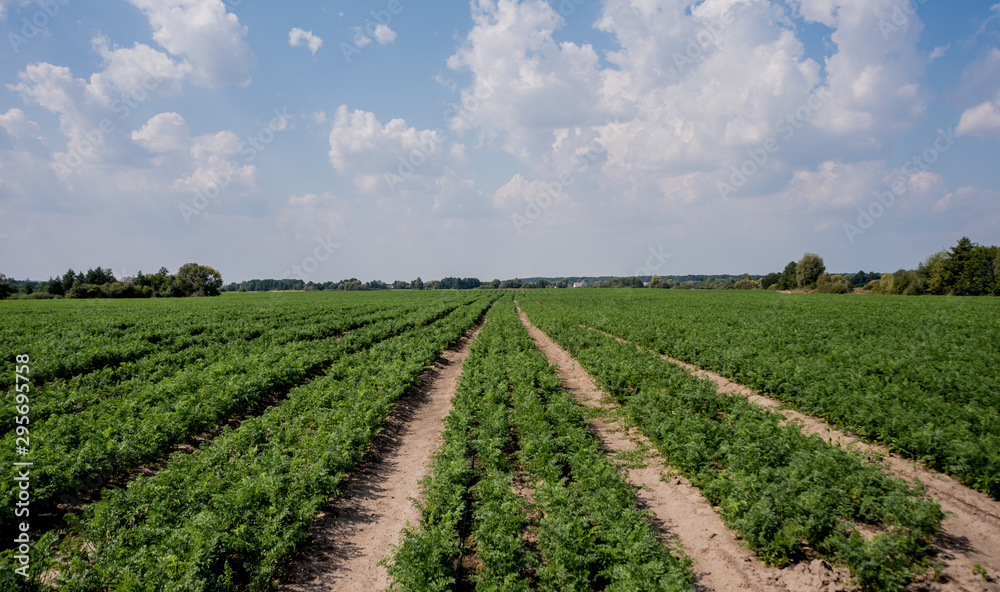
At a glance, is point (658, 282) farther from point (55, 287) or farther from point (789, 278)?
point (55, 287)

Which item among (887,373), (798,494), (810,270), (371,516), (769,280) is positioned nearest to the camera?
(798,494)

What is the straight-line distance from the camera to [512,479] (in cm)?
719

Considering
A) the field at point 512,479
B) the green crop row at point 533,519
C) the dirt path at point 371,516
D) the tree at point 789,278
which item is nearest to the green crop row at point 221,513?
the field at point 512,479

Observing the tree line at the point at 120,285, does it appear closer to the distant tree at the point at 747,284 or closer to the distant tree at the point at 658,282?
the distant tree at the point at 658,282

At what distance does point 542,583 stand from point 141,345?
830 inches

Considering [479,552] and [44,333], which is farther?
[44,333]

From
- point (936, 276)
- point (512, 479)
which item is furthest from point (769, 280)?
point (512, 479)

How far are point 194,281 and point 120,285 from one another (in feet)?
43.2

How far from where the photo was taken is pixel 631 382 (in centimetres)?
1339

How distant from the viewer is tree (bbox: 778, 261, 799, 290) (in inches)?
3879

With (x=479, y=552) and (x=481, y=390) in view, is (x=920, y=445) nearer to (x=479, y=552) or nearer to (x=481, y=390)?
(x=479, y=552)

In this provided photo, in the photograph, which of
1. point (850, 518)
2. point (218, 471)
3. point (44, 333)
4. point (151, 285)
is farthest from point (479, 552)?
point (151, 285)

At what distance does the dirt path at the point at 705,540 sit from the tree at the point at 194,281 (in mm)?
102976

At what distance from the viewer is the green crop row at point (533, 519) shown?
490cm
